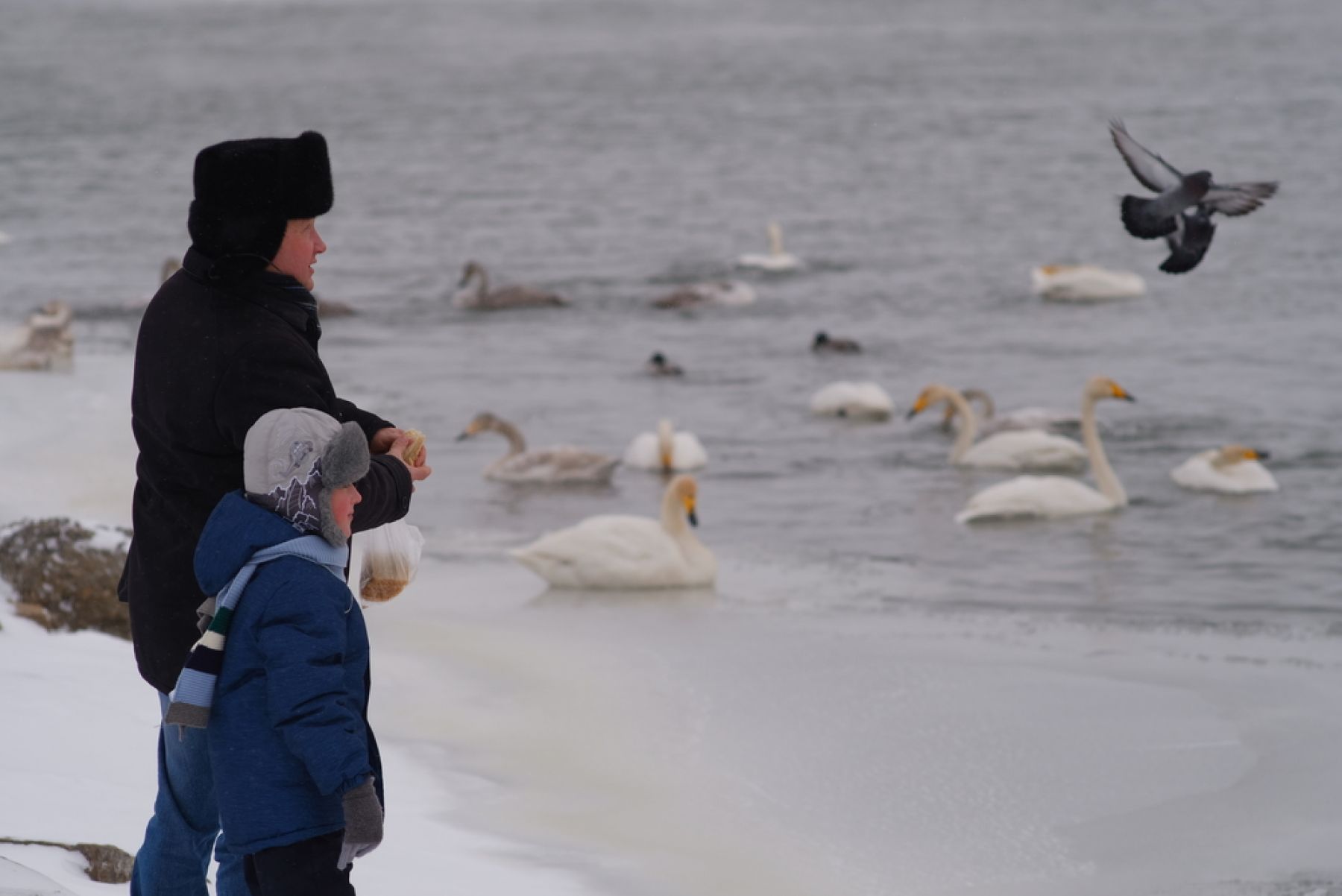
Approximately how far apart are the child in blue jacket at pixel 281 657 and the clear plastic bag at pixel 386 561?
0.40m

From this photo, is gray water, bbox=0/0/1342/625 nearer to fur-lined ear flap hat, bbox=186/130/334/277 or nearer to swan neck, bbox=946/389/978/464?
swan neck, bbox=946/389/978/464

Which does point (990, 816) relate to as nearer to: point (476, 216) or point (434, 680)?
point (434, 680)

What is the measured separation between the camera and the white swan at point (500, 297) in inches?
884

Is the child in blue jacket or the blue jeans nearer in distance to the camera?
the child in blue jacket

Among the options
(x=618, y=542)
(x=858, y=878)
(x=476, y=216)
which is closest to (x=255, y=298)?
(x=858, y=878)

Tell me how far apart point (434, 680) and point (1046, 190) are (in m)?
26.3

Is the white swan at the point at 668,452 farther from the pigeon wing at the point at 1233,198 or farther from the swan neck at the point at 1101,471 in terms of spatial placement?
the pigeon wing at the point at 1233,198

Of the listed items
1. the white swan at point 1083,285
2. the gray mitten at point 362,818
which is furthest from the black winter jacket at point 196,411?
the white swan at point 1083,285

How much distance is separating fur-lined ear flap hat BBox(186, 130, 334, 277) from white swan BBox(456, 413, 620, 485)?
32.2 ft

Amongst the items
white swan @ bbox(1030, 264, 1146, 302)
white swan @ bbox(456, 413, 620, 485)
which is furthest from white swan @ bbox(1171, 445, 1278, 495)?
white swan @ bbox(1030, 264, 1146, 302)

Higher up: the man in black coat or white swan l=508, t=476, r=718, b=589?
white swan l=508, t=476, r=718, b=589

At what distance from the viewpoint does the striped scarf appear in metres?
3.37

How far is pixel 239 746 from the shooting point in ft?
11.2

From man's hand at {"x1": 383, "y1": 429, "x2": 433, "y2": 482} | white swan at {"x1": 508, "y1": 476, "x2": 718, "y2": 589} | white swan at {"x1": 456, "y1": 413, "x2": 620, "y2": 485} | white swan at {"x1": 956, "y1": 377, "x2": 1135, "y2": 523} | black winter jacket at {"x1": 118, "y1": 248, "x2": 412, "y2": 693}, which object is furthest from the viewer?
white swan at {"x1": 456, "y1": 413, "x2": 620, "y2": 485}
